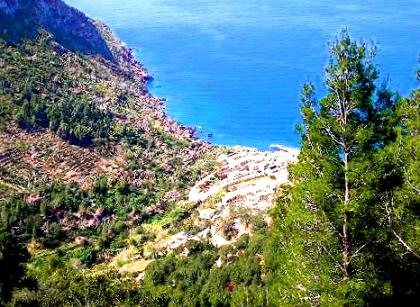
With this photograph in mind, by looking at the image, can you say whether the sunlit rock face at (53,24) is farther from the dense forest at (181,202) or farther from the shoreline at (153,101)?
the shoreline at (153,101)

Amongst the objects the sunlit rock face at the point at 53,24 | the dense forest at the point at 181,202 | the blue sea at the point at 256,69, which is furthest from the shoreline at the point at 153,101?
the sunlit rock face at the point at 53,24

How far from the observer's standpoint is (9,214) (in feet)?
251

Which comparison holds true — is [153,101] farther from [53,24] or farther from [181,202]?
[181,202]

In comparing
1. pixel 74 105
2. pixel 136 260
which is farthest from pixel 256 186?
pixel 74 105

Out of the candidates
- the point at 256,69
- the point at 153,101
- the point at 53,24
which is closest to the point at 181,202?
the point at 153,101

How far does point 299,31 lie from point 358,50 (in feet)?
568

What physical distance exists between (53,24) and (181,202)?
82.0 m

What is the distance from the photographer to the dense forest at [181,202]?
22.3m

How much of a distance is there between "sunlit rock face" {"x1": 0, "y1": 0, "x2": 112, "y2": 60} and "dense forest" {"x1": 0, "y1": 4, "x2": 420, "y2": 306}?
4.99 metres

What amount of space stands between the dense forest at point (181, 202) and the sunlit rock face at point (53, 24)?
16.4 feet

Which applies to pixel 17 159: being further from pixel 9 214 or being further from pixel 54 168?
pixel 9 214

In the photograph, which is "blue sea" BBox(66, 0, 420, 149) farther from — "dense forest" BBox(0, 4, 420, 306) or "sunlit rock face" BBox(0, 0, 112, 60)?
"sunlit rock face" BBox(0, 0, 112, 60)

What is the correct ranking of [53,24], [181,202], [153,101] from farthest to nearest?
[53,24]
[153,101]
[181,202]

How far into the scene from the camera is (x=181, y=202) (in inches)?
3492
